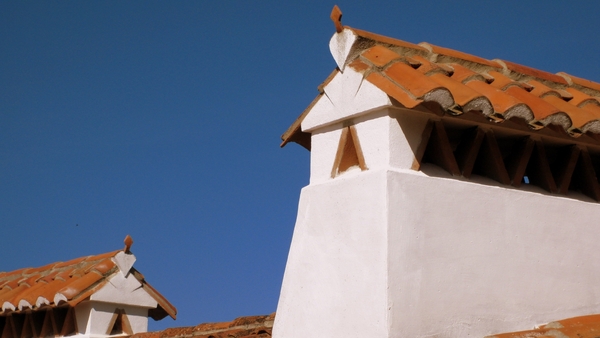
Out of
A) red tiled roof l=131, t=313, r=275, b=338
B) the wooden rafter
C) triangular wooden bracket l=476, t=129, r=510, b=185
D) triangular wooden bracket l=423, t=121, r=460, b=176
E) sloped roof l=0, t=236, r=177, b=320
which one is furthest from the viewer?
the wooden rafter

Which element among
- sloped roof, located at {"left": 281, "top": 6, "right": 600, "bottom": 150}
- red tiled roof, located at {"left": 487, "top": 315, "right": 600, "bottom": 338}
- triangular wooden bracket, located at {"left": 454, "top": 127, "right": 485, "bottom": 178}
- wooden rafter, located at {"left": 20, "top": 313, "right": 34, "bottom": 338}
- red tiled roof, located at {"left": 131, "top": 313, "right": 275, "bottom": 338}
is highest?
sloped roof, located at {"left": 281, "top": 6, "right": 600, "bottom": 150}

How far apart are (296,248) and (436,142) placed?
3.47 ft

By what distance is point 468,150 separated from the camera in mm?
4629

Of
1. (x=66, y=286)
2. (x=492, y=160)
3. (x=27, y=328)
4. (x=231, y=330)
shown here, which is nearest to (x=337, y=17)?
(x=492, y=160)

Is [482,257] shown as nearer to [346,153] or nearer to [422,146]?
[422,146]

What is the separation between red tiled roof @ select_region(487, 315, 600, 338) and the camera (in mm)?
4238

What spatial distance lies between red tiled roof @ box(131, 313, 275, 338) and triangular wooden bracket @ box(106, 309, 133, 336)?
59cm

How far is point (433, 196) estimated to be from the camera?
14.2ft

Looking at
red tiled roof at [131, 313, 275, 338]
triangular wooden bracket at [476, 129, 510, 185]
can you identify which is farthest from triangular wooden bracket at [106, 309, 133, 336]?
triangular wooden bracket at [476, 129, 510, 185]

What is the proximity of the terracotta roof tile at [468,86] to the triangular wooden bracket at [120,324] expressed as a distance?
374 centimetres

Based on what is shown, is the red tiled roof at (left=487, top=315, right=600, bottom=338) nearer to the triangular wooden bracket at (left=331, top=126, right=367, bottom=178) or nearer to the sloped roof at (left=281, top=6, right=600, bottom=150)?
the sloped roof at (left=281, top=6, right=600, bottom=150)

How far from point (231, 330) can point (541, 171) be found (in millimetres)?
2959

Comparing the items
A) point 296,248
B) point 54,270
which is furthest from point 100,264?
point 296,248

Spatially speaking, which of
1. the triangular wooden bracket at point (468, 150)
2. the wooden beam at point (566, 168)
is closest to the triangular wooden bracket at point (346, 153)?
the triangular wooden bracket at point (468, 150)
